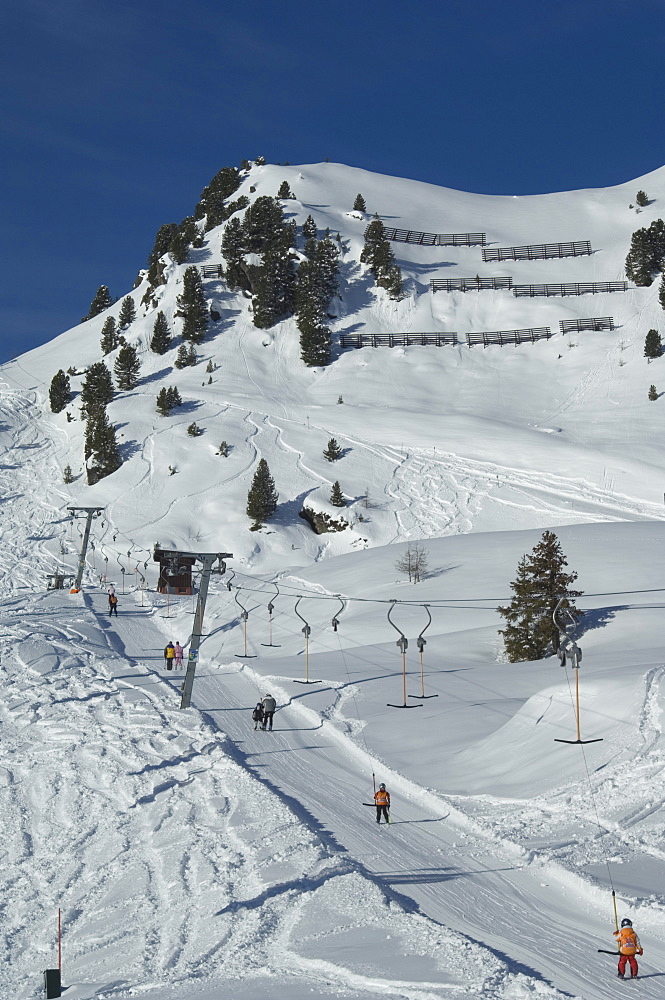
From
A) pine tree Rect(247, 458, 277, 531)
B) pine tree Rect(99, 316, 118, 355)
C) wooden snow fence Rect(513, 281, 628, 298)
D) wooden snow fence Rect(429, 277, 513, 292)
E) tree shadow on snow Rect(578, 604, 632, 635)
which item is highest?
wooden snow fence Rect(429, 277, 513, 292)

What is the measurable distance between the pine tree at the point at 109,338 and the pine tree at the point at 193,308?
31.5 ft

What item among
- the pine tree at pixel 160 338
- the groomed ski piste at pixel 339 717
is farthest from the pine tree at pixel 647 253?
the pine tree at pixel 160 338

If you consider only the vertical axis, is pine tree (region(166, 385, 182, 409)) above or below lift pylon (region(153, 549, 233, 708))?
above

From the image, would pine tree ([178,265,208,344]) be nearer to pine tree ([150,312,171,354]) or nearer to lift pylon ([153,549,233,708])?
pine tree ([150,312,171,354])

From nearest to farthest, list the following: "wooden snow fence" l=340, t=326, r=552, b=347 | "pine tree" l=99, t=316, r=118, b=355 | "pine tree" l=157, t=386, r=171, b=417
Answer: "pine tree" l=157, t=386, r=171, b=417 < "wooden snow fence" l=340, t=326, r=552, b=347 < "pine tree" l=99, t=316, r=118, b=355

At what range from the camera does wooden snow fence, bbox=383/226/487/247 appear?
112 metres

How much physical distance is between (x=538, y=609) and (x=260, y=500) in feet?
103

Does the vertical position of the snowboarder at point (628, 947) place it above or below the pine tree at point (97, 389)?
below

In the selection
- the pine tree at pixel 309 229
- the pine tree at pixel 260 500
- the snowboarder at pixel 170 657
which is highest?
the pine tree at pixel 309 229

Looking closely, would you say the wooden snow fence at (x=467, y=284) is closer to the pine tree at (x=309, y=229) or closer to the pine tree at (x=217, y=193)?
the pine tree at (x=309, y=229)

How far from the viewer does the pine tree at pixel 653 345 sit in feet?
263

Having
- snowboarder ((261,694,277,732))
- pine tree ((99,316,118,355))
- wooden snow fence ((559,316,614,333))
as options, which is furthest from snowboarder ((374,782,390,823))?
pine tree ((99,316,118,355))

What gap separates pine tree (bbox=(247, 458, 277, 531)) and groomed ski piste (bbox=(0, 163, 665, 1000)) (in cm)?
78

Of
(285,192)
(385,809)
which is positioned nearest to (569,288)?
(285,192)
